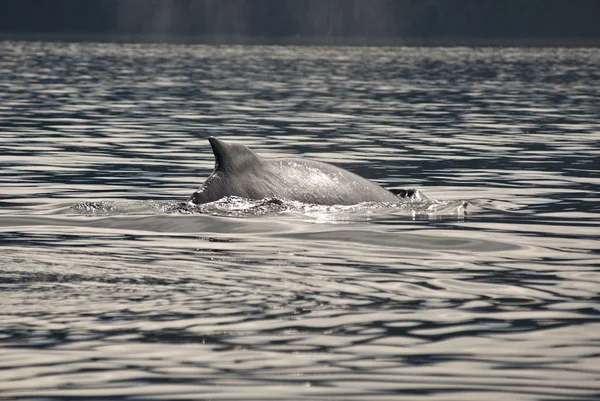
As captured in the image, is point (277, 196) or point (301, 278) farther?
point (277, 196)

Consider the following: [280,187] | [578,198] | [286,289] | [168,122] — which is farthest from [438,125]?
[286,289]

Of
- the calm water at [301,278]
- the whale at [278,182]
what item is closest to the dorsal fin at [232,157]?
the whale at [278,182]

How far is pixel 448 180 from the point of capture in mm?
20875

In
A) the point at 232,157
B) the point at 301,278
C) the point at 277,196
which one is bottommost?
the point at 277,196

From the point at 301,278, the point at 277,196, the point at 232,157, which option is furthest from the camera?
the point at 277,196

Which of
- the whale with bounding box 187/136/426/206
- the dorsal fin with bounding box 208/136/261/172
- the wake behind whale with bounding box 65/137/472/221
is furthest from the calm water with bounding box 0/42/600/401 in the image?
the dorsal fin with bounding box 208/136/261/172

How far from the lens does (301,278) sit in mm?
11398

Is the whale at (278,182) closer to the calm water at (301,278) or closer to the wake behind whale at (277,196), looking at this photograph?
the wake behind whale at (277,196)

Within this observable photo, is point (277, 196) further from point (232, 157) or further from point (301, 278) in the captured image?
point (301, 278)

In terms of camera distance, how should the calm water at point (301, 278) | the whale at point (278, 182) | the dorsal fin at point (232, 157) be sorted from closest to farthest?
1. the calm water at point (301, 278)
2. the dorsal fin at point (232, 157)
3. the whale at point (278, 182)

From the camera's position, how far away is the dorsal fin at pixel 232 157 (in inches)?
588

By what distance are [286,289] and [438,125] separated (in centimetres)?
2368

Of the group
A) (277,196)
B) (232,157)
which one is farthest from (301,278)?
(277,196)

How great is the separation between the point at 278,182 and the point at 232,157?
2.54ft
